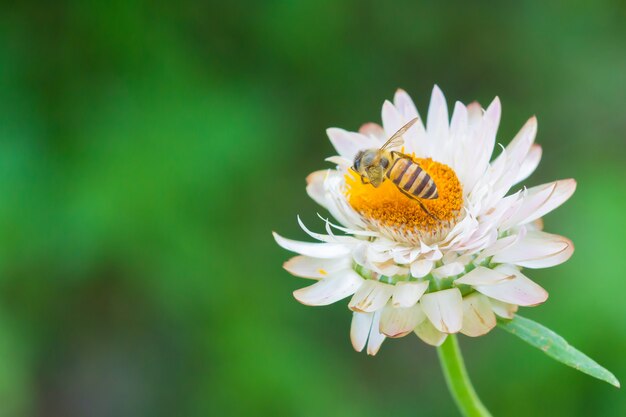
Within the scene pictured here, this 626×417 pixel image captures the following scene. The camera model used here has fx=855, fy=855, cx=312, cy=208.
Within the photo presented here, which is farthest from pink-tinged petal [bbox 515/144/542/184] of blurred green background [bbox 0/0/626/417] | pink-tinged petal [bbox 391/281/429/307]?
blurred green background [bbox 0/0/626/417]

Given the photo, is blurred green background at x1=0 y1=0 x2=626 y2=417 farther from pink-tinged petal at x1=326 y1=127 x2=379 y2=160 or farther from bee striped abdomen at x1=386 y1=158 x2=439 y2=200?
bee striped abdomen at x1=386 y1=158 x2=439 y2=200

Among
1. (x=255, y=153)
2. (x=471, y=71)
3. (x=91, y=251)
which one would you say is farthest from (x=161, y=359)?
(x=471, y=71)

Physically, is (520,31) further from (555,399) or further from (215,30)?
(555,399)

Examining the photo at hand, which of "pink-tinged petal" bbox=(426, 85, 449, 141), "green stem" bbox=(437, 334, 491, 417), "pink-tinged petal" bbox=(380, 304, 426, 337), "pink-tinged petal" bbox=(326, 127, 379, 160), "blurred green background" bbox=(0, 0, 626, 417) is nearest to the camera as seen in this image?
"pink-tinged petal" bbox=(380, 304, 426, 337)

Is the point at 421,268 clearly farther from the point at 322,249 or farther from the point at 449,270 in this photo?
the point at 322,249

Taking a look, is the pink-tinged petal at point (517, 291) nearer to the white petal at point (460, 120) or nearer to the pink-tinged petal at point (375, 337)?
the pink-tinged petal at point (375, 337)
